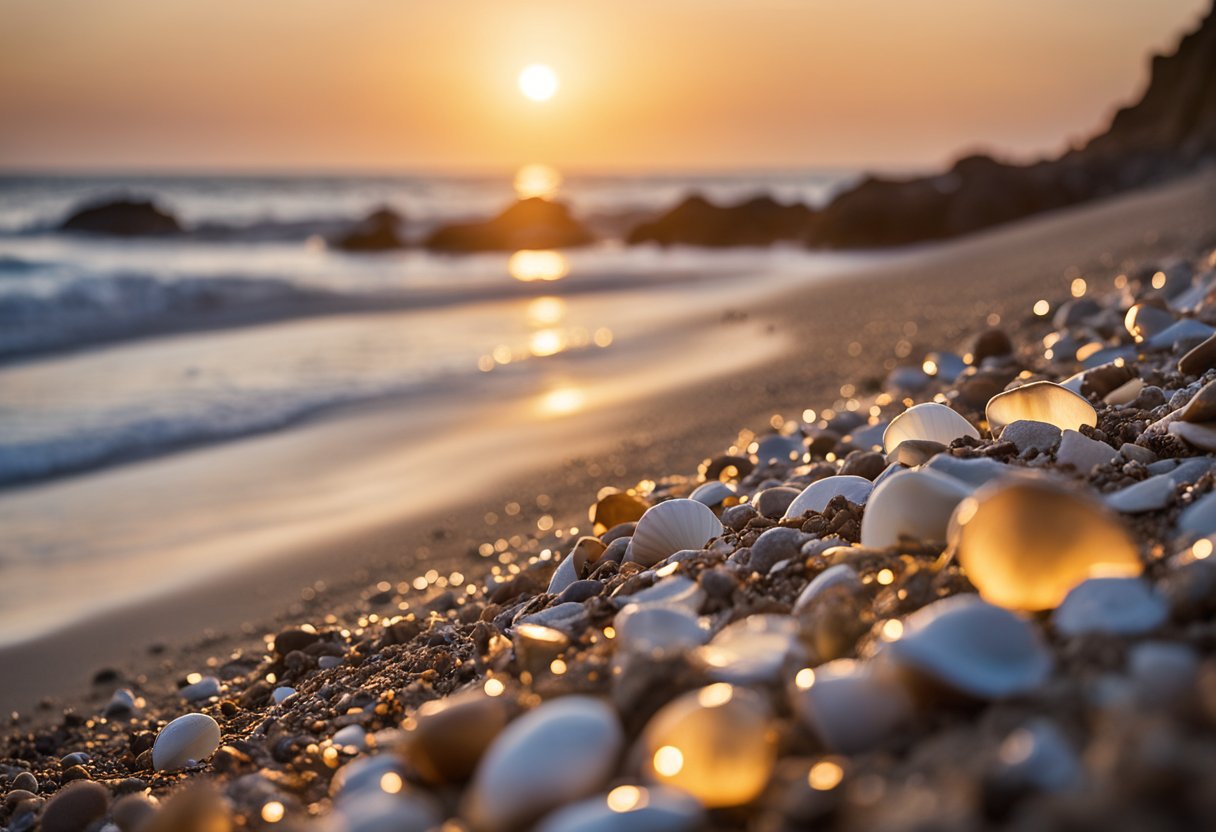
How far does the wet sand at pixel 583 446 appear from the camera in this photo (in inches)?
127

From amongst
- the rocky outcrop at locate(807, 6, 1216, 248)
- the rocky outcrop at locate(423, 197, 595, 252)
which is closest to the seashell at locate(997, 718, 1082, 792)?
the rocky outcrop at locate(807, 6, 1216, 248)

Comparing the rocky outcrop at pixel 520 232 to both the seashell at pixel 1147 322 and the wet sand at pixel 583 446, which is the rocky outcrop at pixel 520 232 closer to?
the wet sand at pixel 583 446

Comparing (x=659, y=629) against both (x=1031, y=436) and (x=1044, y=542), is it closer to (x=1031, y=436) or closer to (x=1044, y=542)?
(x=1044, y=542)

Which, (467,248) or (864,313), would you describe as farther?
(467,248)

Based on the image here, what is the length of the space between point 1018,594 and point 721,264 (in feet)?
53.0

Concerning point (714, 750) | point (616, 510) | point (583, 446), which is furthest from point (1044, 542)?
point (583, 446)

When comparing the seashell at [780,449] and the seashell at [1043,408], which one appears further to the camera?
the seashell at [780,449]

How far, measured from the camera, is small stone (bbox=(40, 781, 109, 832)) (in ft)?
5.88

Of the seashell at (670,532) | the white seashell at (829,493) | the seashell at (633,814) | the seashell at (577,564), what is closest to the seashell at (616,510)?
the seashell at (577,564)

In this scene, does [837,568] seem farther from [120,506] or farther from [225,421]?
[225,421]

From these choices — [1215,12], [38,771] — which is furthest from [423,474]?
[1215,12]

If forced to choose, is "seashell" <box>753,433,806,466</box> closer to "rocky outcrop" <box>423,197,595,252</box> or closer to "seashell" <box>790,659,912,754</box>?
"seashell" <box>790,659,912,754</box>

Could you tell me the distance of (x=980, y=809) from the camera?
3.15ft

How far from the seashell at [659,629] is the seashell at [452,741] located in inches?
10.5
